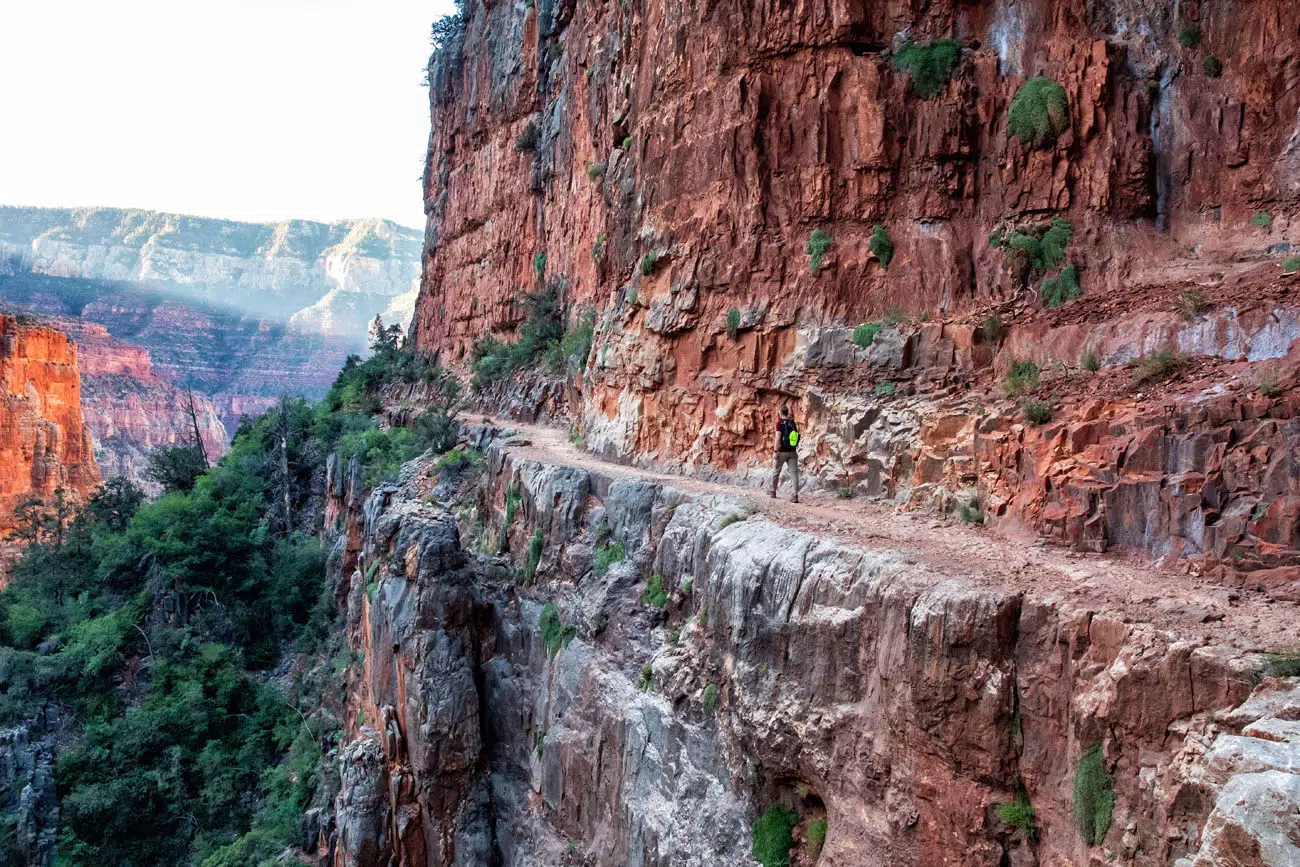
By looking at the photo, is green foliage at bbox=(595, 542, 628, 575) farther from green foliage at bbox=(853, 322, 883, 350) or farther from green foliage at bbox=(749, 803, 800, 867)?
green foliage at bbox=(749, 803, 800, 867)

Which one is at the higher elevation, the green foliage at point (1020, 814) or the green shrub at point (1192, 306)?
the green shrub at point (1192, 306)

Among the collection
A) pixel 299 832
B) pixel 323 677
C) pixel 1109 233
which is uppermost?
pixel 1109 233

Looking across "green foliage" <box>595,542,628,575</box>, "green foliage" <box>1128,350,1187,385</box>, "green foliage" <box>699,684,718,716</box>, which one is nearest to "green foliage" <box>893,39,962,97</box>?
"green foliage" <box>1128,350,1187,385</box>

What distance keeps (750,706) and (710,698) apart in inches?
35.6

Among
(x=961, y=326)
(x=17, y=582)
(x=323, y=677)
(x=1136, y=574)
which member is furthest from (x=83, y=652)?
(x=1136, y=574)

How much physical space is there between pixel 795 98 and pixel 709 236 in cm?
256

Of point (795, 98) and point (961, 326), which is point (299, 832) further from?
point (795, 98)

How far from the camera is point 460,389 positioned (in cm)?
3141

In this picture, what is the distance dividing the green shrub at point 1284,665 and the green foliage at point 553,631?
916 centimetres

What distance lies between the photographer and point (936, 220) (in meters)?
12.0

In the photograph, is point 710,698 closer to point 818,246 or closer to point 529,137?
point 818,246

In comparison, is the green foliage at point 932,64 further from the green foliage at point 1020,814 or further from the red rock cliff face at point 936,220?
the green foliage at point 1020,814

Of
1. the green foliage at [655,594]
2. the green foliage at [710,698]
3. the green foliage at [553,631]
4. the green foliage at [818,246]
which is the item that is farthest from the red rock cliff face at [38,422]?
the green foliage at [710,698]

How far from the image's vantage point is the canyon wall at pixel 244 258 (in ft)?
429
